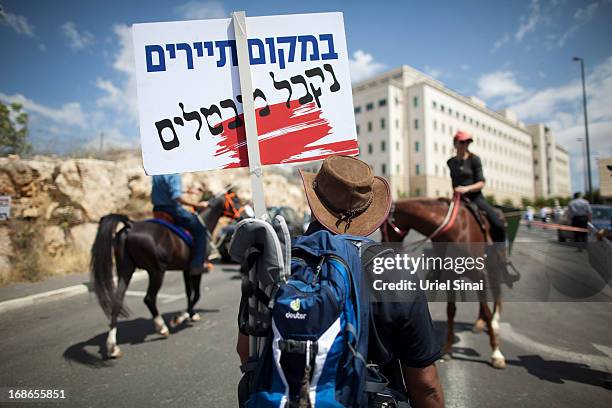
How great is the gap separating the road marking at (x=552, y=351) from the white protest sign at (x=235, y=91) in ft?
13.2

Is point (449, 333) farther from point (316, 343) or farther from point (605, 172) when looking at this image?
point (316, 343)

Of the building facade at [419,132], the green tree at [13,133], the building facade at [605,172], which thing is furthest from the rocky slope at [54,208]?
the building facade at [419,132]

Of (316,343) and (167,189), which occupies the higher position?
(167,189)

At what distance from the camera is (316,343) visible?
112 centimetres

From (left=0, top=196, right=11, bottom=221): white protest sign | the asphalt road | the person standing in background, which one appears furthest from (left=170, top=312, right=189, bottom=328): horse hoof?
the person standing in background

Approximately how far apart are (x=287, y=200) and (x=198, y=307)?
2268 centimetres

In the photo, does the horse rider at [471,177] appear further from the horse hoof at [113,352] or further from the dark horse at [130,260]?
the horse hoof at [113,352]

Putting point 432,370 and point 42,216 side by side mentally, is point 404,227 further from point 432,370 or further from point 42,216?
point 42,216

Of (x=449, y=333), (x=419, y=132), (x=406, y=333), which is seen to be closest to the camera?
(x=406, y=333)

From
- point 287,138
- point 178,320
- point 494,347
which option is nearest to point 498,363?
point 494,347

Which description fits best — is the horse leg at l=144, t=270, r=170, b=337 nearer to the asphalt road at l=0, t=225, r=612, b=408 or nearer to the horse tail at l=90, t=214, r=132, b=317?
the asphalt road at l=0, t=225, r=612, b=408

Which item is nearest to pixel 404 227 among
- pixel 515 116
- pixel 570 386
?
pixel 570 386

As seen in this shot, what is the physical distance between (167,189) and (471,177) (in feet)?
14.8

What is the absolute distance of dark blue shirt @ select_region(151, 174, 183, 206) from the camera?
16.9ft
